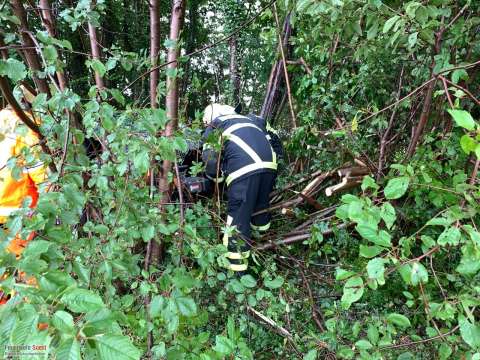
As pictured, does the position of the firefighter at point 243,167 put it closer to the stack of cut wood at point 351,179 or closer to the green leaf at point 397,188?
the stack of cut wood at point 351,179

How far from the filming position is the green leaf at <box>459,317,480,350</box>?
Answer: 3.15 ft

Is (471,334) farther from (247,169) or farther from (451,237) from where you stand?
(247,169)

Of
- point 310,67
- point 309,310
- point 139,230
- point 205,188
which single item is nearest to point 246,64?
point 310,67

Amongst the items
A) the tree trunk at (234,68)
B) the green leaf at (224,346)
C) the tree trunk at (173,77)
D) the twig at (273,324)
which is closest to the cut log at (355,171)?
the twig at (273,324)

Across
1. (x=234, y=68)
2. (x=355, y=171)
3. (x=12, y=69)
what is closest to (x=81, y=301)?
(x=12, y=69)

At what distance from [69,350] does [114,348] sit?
0.23 ft

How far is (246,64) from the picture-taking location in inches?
269

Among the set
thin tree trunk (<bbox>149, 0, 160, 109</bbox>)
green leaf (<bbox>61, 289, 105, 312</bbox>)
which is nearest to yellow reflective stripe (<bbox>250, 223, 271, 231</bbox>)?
thin tree trunk (<bbox>149, 0, 160, 109</bbox>)

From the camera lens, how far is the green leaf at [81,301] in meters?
0.63

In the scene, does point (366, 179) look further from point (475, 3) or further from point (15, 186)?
point (15, 186)

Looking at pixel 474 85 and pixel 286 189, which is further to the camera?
pixel 286 189

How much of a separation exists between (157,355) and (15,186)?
1.54 metres

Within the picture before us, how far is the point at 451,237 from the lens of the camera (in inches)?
37.2

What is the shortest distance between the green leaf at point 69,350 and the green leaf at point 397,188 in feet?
2.90
